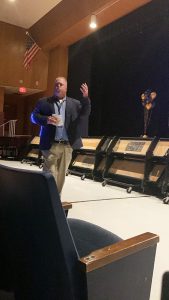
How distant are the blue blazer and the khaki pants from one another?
0.23ft

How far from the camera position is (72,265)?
982 mm

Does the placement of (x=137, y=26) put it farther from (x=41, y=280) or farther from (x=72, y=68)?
(x=41, y=280)

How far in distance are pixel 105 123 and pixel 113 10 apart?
137 inches

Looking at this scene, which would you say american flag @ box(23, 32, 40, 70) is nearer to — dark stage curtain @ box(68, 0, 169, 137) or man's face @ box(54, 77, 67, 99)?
dark stage curtain @ box(68, 0, 169, 137)

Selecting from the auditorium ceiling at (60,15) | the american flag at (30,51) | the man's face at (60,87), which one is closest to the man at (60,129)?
the man's face at (60,87)

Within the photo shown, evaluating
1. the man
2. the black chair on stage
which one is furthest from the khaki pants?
the black chair on stage

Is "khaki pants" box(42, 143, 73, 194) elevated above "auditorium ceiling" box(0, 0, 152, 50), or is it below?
below

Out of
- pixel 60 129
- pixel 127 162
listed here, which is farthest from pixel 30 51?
pixel 60 129

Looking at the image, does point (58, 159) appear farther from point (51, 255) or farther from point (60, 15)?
point (60, 15)

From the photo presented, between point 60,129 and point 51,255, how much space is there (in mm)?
2651

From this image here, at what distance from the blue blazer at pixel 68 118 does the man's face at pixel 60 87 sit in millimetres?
85

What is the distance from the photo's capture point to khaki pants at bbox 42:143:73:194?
3.61 meters

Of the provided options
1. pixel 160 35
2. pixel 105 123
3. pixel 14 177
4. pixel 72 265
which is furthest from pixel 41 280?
pixel 105 123

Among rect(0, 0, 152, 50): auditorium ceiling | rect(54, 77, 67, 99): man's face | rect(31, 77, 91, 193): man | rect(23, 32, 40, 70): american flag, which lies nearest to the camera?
rect(54, 77, 67, 99): man's face
